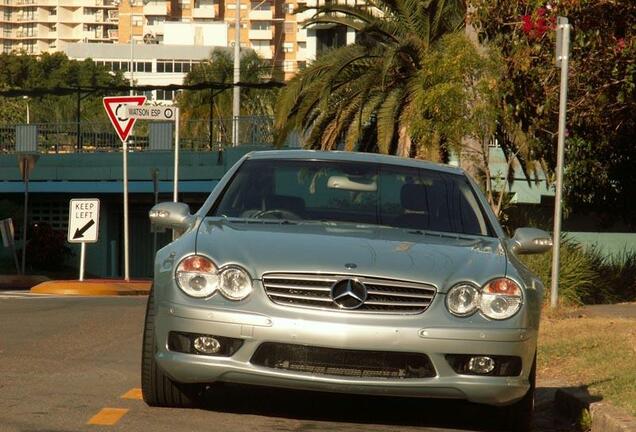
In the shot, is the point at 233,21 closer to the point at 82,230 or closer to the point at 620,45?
the point at 82,230

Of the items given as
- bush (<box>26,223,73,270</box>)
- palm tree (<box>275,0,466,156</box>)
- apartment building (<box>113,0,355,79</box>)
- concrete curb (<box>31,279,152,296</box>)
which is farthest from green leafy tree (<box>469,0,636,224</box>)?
apartment building (<box>113,0,355,79</box>)

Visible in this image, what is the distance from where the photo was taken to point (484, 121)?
21016 mm

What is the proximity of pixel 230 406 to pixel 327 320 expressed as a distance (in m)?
1.36

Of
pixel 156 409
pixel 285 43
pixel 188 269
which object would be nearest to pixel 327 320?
pixel 188 269

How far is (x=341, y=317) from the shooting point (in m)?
7.41

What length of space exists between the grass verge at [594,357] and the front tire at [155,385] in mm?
2433

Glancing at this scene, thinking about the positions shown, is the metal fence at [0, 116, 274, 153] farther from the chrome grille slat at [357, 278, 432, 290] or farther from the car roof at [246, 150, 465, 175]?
the chrome grille slat at [357, 278, 432, 290]

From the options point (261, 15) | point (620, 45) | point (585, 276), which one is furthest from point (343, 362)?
point (261, 15)

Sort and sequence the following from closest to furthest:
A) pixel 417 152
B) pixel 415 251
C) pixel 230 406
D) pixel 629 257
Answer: pixel 415 251 < pixel 230 406 < pixel 629 257 < pixel 417 152

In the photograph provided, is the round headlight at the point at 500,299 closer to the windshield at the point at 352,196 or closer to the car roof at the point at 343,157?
the windshield at the point at 352,196


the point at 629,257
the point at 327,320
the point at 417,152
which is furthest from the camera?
the point at 417,152

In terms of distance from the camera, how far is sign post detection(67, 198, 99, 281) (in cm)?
2533

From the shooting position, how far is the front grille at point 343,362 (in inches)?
294

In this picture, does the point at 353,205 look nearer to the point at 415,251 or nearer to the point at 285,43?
the point at 415,251
